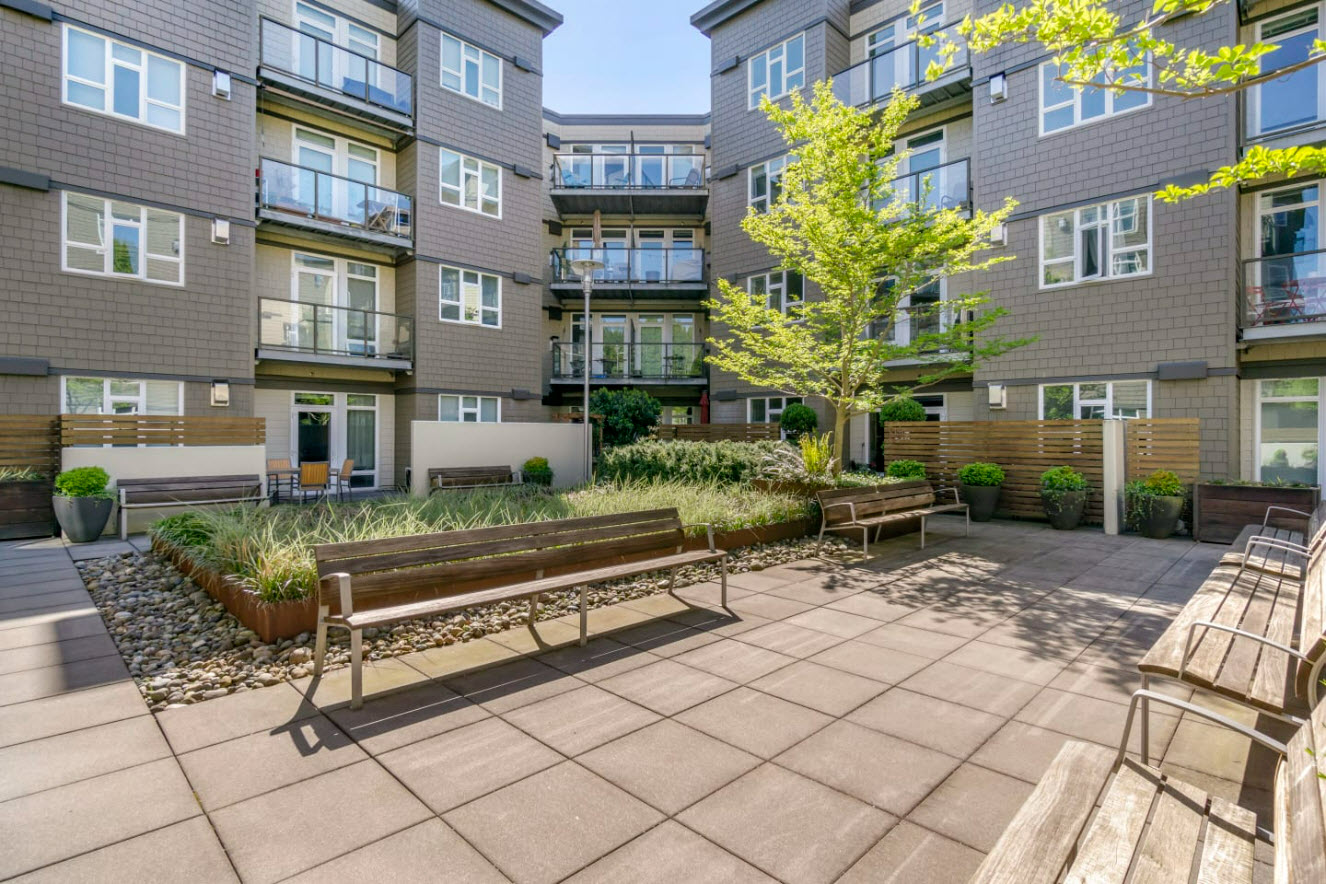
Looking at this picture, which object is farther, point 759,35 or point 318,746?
point 759,35

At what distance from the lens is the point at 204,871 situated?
2.42 m

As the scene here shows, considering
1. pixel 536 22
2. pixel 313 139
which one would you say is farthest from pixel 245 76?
pixel 536 22

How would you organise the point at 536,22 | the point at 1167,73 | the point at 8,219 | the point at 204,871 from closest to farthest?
the point at 204,871 < the point at 1167,73 < the point at 8,219 < the point at 536,22

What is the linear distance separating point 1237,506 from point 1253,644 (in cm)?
835

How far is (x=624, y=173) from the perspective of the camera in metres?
22.2

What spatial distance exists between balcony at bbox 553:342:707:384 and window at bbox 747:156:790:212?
475 centimetres

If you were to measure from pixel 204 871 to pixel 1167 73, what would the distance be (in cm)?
777

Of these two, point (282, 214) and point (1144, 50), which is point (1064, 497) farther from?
point (282, 214)

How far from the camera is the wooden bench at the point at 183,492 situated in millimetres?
10205

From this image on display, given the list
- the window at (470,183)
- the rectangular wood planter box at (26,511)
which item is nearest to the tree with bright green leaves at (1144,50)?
the rectangular wood planter box at (26,511)

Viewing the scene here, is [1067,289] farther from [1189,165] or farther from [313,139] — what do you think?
[313,139]

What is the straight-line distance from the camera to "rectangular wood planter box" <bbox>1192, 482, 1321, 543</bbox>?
31.3 ft

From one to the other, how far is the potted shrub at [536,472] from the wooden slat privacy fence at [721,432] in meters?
3.09

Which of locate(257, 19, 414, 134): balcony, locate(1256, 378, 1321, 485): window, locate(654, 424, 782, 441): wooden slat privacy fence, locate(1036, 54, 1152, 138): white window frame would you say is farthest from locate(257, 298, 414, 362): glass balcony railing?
locate(1256, 378, 1321, 485): window
